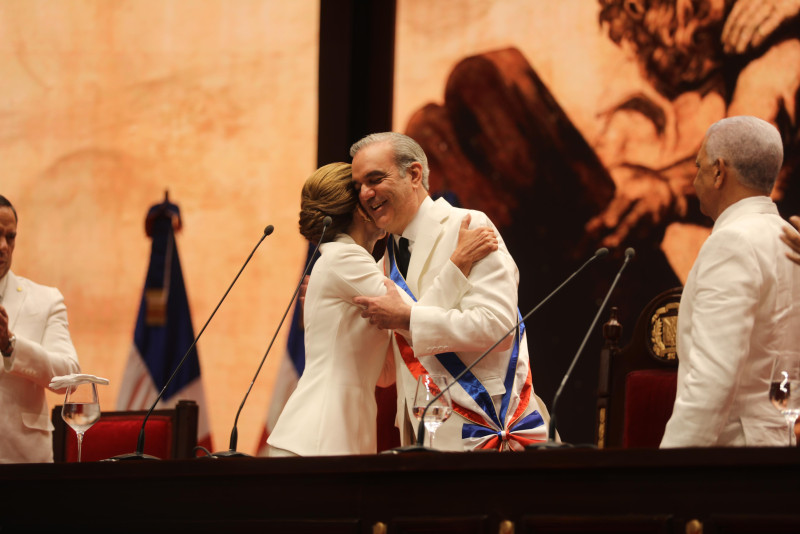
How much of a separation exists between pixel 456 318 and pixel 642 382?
2.42ft

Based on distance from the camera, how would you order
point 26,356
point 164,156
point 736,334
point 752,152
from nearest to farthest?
point 736,334, point 752,152, point 26,356, point 164,156

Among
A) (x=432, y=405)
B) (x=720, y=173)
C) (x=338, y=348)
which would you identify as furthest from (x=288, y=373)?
(x=720, y=173)

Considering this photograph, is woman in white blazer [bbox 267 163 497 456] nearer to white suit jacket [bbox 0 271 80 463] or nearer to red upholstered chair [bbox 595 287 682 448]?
red upholstered chair [bbox 595 287 682 448]

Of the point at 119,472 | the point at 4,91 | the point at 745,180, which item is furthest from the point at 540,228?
the point at 4,91

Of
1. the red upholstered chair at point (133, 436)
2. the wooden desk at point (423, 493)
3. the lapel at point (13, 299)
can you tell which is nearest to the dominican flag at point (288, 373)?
the red upholstered chair at point (133, 436)

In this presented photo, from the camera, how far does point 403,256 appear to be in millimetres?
3244

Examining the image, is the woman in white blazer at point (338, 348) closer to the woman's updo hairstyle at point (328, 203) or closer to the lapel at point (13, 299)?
the woman's updo hairstyle at point (328, 203)

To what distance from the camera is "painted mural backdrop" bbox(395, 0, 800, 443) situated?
4516 mm

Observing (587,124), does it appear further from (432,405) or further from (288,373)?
(432,405)

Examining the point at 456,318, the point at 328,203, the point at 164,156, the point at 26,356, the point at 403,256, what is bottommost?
the point at 26,356

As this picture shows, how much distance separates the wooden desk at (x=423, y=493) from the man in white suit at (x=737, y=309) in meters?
0.39

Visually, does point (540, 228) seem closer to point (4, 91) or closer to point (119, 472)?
point (119, 472)

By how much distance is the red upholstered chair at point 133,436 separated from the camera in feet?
12.6

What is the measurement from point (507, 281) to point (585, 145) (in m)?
1.97
